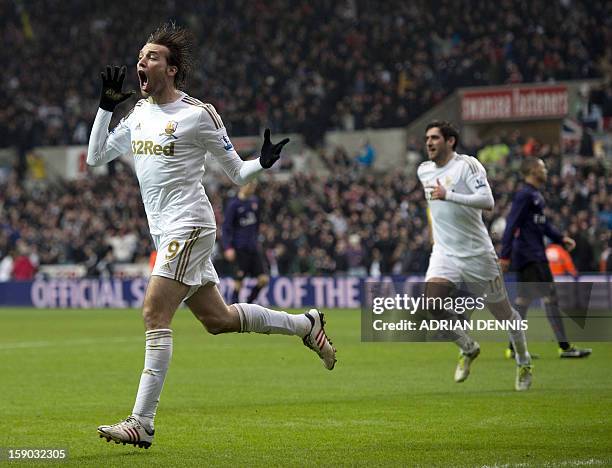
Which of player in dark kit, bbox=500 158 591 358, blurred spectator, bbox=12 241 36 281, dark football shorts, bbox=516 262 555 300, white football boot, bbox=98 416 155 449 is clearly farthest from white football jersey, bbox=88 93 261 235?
blurred spectator, bbox=12 241 36 281

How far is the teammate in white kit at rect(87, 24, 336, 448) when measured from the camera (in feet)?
24.0

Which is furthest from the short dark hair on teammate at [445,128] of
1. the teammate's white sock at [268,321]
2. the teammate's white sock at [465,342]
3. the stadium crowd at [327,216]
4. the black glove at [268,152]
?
the stadium crowd at [327,216]

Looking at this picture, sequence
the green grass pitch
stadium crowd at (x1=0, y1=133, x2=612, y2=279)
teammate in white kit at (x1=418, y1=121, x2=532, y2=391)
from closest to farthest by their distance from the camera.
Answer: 1. the green grass pitch
2. teammate in white kit at (x1=418, y1=121, x2=532, y2=391)
3. stadium crowd at (x1=0, y1=133, x2=612, y2=279)

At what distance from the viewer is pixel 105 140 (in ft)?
25.8

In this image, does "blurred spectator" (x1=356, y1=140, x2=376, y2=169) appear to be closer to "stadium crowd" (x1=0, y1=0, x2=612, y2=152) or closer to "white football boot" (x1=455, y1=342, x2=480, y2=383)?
"stadium crowd" (x1=0, y1=0, x2=612, y2=152)

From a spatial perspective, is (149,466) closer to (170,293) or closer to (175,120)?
(170,293)

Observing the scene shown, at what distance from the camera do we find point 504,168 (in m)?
28.6

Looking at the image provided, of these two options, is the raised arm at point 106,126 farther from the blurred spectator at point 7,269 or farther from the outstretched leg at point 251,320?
the blurred spectator at point 7,269

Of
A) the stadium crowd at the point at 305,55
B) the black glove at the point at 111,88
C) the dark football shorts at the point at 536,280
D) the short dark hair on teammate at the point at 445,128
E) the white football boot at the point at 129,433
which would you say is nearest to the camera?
the white football boot at the point at 129,433

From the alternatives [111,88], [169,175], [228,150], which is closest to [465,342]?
[228,150]

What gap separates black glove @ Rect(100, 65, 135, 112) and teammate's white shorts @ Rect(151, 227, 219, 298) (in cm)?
97

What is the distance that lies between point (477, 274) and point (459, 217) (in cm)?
56

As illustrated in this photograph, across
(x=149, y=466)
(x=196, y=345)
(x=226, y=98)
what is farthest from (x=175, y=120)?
(x=226, y=98)

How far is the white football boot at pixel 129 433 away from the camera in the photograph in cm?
696
